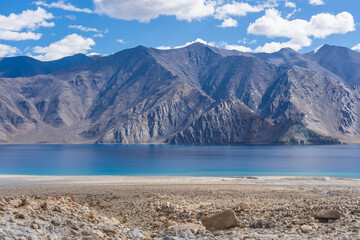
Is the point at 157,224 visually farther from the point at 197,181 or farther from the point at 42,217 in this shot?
the point at 197,181

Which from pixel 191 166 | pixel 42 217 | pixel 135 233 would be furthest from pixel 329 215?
pixel 191 166

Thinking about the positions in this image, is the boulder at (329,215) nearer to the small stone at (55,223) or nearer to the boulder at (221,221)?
the boulder at (221,221)

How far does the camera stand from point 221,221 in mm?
14695

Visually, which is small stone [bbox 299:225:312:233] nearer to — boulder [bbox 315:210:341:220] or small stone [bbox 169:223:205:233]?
boulder [bbox 315:210:341:220]

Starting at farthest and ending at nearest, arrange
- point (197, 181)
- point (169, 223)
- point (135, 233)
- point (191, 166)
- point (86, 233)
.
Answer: point (191, 166) → point (197, 181) → point (169, 223) → point (135, 233) → point (86, 233)

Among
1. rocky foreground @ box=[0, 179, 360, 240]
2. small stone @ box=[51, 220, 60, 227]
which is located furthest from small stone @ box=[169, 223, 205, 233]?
small stone @ box=[51, 220, 60, 227]

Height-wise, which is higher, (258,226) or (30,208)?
(30,208)

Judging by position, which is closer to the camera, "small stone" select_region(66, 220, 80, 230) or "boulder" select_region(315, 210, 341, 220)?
"small stone" select_region(66, 220, 80, 230)

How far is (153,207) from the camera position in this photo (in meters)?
18.8

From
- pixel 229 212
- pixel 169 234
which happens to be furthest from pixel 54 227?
pixel 229 212

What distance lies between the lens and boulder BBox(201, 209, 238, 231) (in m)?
14.5

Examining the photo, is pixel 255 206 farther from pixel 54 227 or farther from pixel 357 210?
pixel 54 227

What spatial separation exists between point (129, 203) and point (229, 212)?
7.49 m

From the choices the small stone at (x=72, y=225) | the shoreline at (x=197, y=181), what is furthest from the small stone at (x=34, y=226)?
the shoreline at (x=197, y=181)
